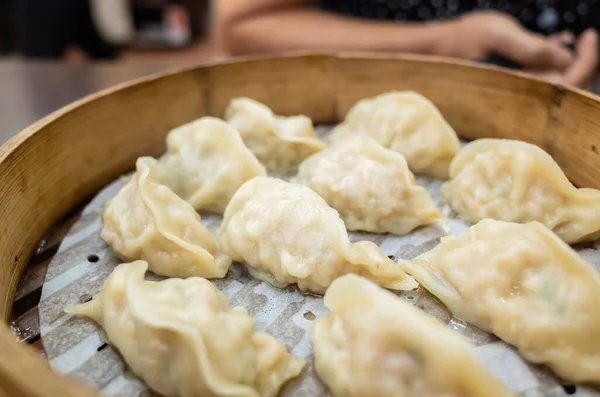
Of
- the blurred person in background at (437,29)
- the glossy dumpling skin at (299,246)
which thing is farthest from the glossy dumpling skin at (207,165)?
the blurred person in background at (437,29)

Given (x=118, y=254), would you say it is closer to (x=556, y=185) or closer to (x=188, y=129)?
(x=188, y=129)

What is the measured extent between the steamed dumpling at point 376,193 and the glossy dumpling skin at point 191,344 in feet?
1.81

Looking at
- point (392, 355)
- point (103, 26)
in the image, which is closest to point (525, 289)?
point (392, 355)

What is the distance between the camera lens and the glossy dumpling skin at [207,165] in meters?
1.80

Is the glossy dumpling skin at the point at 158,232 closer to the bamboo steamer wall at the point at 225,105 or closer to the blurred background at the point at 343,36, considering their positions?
the bamboo steamer wall at the point at 225,105

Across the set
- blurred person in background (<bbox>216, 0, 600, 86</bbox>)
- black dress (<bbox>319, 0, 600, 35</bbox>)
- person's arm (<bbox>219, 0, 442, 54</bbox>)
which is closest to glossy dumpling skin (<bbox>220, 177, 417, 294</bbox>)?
blurred person in background (<bbox>216, 0, 600, 86</bbox>)

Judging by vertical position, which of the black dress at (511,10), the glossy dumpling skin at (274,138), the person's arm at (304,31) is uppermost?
the black dress at (511,10)

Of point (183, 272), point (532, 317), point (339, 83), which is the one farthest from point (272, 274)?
point (339, 83)

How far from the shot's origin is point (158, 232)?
1537mm

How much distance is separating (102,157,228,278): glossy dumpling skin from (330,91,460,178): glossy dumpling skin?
2.44 feet

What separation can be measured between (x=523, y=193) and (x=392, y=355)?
793mm

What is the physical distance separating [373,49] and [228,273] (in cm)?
215

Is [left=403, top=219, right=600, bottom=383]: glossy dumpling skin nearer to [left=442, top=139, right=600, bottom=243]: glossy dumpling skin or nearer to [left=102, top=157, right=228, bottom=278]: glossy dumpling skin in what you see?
[left=442, top=139, right=600, bottom=243]: glossy dumpling skin

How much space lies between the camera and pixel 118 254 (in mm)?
1613
